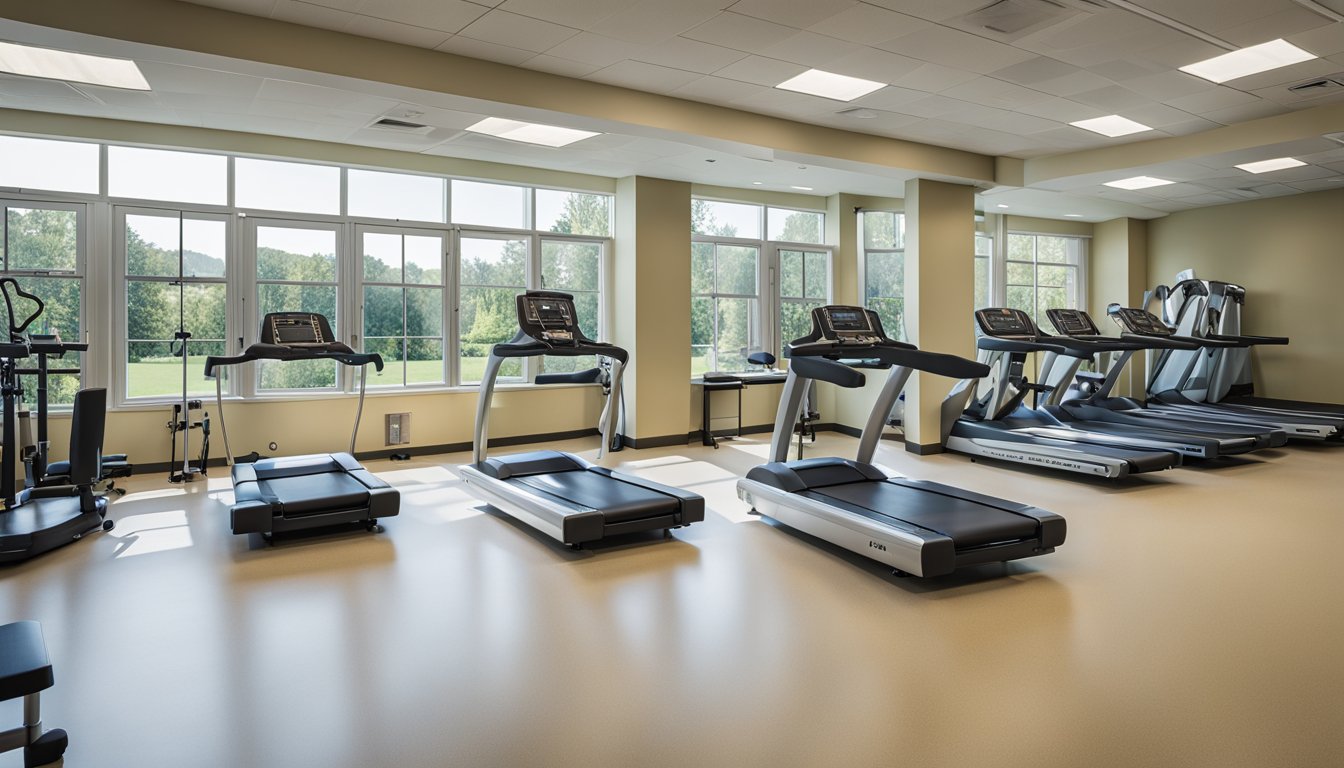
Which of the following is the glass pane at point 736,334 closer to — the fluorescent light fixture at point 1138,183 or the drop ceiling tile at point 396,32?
the fluorescent light fixture at point 1138,183

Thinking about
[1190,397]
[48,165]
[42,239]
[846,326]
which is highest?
[48,165]

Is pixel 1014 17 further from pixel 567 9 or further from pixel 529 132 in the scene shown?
pixel 529 132

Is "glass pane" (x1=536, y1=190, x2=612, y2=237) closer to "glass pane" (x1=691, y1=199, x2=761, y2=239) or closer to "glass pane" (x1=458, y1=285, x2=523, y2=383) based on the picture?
"glass pane" (x1=458, y1=285, x2=523, y2=383)

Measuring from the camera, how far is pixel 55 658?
2.96 metres

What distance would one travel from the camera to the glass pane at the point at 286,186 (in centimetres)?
701

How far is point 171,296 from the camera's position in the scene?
6.77m

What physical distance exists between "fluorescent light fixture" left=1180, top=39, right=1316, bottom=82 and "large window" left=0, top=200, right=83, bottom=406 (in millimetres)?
8565

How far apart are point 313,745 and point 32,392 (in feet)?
18.7

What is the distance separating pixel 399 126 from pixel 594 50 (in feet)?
7.69

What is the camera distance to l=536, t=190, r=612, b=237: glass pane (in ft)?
27.9

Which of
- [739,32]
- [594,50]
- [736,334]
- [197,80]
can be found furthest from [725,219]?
[197,80]

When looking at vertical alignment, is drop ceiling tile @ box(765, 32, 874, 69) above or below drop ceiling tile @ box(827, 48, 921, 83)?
below

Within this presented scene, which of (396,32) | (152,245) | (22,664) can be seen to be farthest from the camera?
(152,245)

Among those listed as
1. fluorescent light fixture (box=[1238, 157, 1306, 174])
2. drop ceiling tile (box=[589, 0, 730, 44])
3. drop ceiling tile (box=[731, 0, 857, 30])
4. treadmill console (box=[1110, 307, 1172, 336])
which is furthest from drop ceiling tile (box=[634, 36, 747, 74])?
fluorescent light fixture (box=[1238, 157, 1306, 174])
